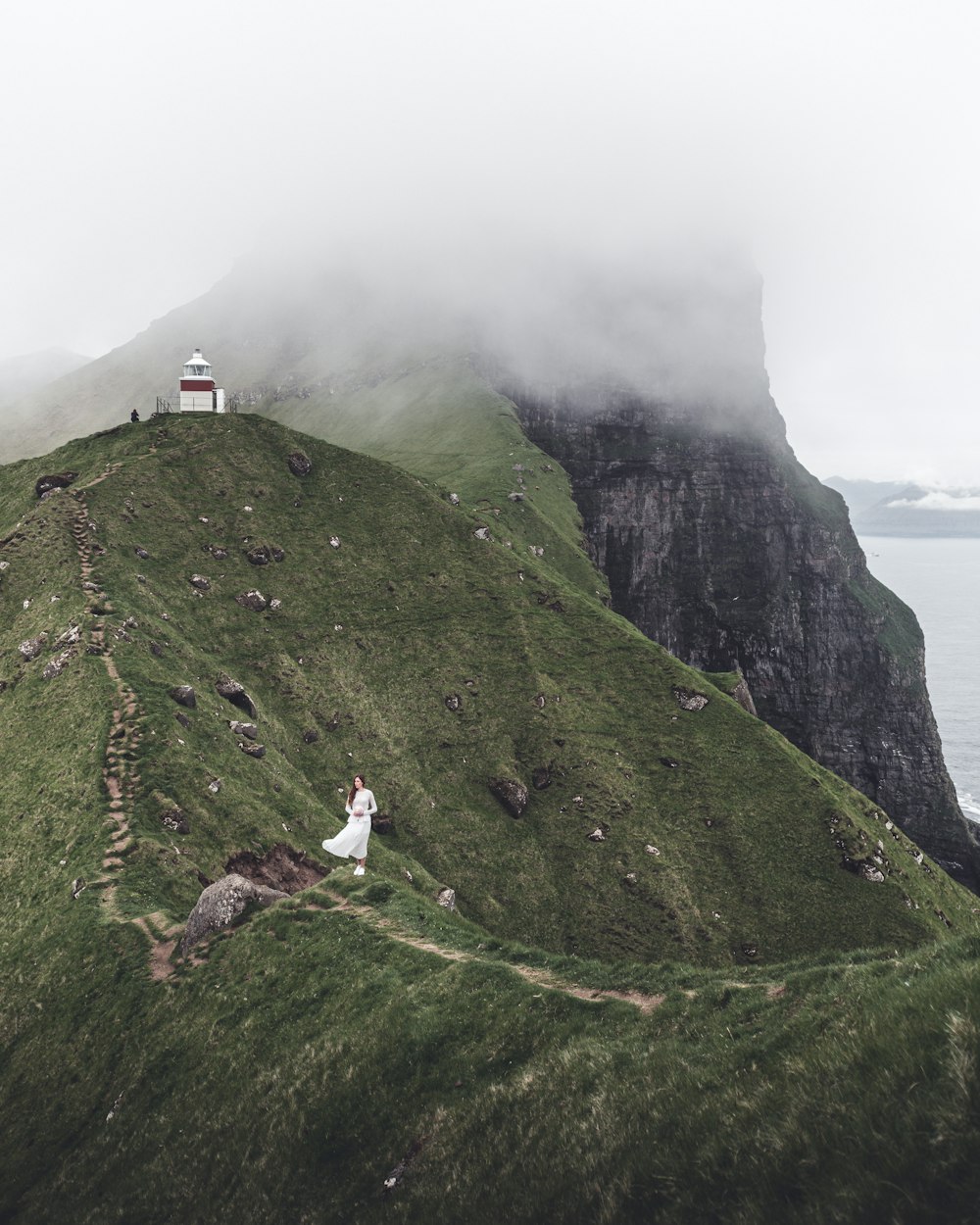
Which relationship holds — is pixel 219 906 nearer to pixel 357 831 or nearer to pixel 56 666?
pixel 357 831

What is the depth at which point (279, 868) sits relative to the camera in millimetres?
32875

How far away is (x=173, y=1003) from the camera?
20.0 m

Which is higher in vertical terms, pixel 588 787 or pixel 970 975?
pixel 970 975

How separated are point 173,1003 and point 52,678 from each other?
2661 cm

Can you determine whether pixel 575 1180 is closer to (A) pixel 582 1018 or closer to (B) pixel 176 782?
(A) pixel 582 1018

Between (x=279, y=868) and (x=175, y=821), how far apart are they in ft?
20.3

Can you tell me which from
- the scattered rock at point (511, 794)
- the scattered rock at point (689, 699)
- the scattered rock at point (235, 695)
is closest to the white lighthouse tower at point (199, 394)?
the scattered rock at point (235, 695)

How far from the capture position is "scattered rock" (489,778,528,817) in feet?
181

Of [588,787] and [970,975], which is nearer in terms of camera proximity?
[970,975]

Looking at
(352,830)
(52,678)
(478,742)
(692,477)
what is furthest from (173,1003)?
(692,477)

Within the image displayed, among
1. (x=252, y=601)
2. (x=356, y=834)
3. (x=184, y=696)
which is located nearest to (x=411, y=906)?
(x=356, y=834)

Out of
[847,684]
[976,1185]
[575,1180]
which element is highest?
[976,1185]

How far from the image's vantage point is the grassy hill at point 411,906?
8.98m

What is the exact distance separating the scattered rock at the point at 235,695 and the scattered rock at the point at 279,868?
17.1 metres
